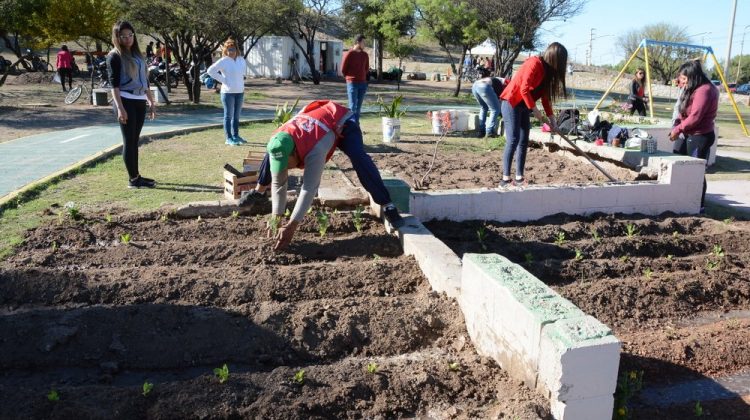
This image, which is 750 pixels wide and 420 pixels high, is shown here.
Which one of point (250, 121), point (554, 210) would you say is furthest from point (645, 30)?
point (554, 210)

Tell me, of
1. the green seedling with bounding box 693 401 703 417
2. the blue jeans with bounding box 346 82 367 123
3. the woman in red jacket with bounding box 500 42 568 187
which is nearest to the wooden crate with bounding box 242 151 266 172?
the woman in red jacket with bounding box 500 42 568 187

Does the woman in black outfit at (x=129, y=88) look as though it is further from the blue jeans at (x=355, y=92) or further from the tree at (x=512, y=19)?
the tree at (x=512, y=19)

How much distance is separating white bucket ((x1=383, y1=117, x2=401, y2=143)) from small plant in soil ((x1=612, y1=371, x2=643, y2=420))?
8.13 meters

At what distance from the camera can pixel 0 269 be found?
14.4ft

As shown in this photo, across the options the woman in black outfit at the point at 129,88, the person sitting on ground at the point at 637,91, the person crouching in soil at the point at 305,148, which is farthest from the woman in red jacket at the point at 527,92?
the person sitting on ground at the point at 637,91

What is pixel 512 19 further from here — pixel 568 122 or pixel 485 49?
pixel 568 122

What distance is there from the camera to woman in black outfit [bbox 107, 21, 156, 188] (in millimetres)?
6664

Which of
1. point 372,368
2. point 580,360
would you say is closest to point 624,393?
point 580,360

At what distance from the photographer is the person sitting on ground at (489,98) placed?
11.5 meters

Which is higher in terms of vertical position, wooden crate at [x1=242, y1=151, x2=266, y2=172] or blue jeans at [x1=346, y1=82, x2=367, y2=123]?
blue jeans at [x1=346, y1=82, x2=367, y2=123]

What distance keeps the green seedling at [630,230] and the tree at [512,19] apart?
20323 mm

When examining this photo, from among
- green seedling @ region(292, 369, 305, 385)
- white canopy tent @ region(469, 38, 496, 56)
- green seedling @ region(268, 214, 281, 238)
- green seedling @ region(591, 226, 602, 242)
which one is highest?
white canopy tent @ region(469, 38, 496, 56)

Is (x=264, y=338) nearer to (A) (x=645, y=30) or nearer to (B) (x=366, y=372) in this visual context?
(B) (x=366, y=372)

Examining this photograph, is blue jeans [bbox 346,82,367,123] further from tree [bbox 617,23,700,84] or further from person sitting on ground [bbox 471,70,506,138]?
tree [bbox 617,23,700,84]
